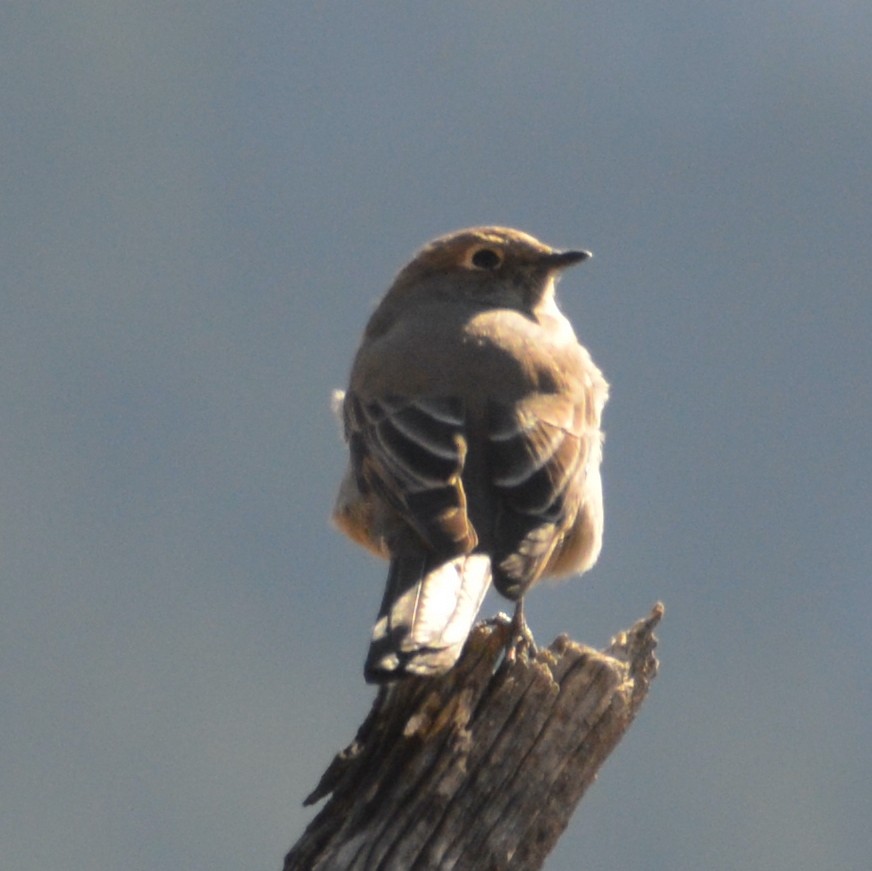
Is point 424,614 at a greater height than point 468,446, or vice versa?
point 468,446

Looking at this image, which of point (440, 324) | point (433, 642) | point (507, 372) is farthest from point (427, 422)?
point (433, 642)

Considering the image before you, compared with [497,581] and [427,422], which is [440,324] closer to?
[427,422]

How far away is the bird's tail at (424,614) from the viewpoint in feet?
19.4

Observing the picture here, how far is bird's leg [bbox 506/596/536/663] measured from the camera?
240 inches

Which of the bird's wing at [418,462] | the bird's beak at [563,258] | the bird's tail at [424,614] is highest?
the bird's beak at [563,258]

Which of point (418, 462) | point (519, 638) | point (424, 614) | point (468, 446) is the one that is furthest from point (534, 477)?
point (424, 614)

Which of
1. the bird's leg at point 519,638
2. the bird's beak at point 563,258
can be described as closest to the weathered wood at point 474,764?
the bird's leg at point 519,638

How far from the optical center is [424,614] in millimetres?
6332

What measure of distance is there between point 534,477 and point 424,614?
5.14 ft

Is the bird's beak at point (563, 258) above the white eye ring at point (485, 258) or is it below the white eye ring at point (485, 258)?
above

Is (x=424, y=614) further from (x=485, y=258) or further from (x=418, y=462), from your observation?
(x=485, y=258)

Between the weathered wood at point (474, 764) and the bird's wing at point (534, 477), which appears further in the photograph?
the bird's wing at point (534, 477)

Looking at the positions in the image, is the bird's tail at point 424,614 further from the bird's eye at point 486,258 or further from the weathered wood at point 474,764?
the bird's eye at point 486,258

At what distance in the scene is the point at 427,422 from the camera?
8.14 metres
